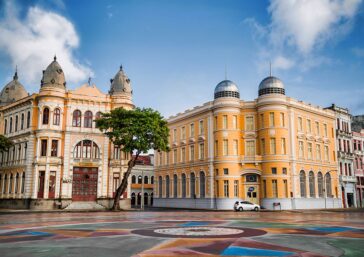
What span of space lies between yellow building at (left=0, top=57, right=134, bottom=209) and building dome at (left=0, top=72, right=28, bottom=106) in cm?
1069

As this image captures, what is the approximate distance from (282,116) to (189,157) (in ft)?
58.6

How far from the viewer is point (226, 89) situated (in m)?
59.4

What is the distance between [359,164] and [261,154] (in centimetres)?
2752

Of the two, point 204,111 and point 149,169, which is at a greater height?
point 204,111

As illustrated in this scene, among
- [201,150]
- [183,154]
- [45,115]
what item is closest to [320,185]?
[201,150]

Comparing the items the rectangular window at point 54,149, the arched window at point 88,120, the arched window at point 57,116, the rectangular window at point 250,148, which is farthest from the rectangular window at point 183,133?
the rectangular window at point 54,149

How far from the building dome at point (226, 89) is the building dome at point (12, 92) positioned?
34972mm

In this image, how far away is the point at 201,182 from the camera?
61656mm

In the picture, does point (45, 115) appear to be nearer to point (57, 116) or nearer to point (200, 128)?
point (57, 116)

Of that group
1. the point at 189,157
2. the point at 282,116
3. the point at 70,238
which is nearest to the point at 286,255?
the point at 70,238

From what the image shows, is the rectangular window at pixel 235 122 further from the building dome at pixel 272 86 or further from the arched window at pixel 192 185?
the arched window at pixel 192 185

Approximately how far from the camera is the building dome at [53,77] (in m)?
52.4

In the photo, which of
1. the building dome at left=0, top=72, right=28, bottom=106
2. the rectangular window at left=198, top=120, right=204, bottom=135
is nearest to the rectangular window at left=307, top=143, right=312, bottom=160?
the rectangular window at left=198, top=120, right=204, bottom=135

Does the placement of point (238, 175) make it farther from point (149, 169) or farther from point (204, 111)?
point (149, 169)
